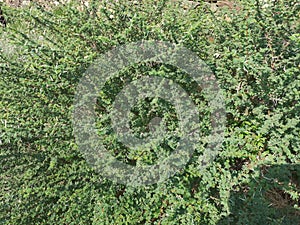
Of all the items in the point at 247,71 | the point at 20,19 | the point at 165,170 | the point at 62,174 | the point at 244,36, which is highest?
the point at 244,36

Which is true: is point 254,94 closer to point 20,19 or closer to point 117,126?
point 117,126

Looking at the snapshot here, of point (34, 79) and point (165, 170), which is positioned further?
point (34, 79)

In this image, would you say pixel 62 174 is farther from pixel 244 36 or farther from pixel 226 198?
pixel 244 36

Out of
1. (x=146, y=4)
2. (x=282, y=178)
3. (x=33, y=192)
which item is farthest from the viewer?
(x=146, y=4)

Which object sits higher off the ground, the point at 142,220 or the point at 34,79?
the point at 34,79

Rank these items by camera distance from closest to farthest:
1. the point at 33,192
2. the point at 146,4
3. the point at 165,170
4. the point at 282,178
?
the point at 282,178 → the point at 165,170 → the point at 33,192 → the point at 146,4

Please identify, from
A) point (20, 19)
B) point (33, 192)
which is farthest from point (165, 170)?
point (20, 19)

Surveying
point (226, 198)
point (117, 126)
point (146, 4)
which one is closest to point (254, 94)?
point (226, 198)
